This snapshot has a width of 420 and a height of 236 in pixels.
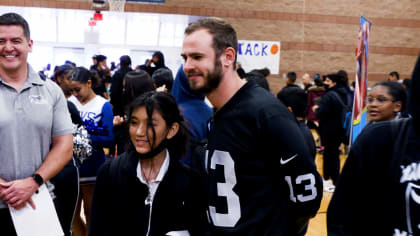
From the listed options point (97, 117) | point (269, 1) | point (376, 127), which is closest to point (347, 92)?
point (97, 117)

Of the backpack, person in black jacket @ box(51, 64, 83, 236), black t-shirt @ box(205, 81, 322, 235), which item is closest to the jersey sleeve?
black t-shirt @ box(205, 81, 322, 235)

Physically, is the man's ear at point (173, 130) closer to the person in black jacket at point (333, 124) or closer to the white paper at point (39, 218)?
the white paper at point (39, 218)

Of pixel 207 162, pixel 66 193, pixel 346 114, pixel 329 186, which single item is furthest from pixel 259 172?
pixel 329 186

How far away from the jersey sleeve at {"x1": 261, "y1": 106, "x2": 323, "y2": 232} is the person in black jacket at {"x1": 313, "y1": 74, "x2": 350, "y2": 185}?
578 cm

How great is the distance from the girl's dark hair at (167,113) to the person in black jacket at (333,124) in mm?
5446

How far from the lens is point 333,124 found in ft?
24.9

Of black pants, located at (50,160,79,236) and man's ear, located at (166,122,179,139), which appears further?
black pants, located at (50,160,79,236)

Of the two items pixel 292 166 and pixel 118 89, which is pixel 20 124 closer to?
pixel 292 166

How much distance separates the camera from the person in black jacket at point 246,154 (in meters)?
1.90

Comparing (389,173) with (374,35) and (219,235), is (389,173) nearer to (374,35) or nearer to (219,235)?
(219,235)

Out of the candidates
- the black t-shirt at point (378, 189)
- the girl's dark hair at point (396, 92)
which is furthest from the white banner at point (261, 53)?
the black t-shirt at point (378, 189)

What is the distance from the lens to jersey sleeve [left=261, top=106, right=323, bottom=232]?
6.17 ft

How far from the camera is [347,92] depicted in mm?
7777

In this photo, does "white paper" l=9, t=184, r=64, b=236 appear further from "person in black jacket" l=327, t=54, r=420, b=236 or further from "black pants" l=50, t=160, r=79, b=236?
"person in black jacket" l=327, t=54, r=420, b=236
